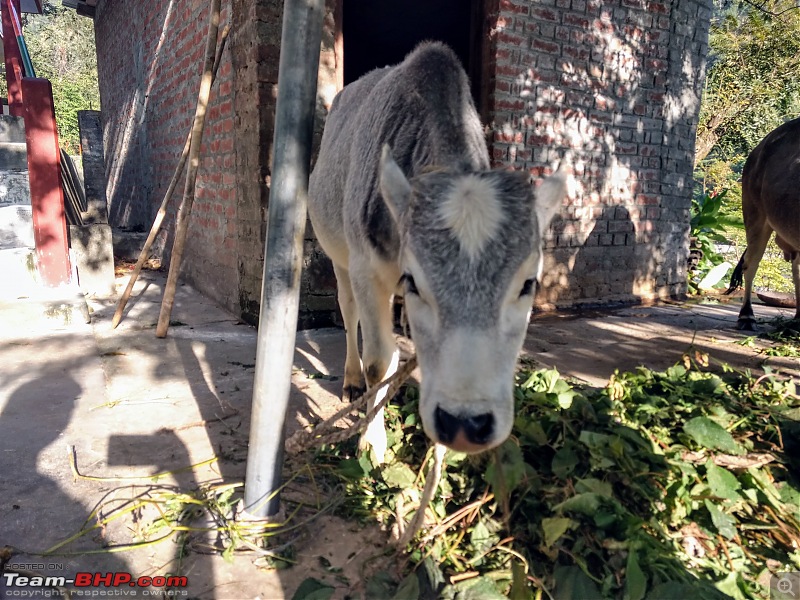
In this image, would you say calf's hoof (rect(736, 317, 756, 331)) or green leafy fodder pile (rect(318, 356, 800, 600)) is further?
calf's hoof (rect(736, 317, 756, 331))

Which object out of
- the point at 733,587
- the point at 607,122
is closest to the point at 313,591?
the point at 733,587

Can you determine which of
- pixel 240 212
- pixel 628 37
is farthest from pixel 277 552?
pixel 628 37

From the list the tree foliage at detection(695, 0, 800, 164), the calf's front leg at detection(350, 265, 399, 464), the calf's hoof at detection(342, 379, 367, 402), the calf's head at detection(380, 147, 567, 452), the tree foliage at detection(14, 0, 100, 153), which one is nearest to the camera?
the calf's head at detection(380, 147, 567, 452)

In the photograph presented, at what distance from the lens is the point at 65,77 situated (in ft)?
112

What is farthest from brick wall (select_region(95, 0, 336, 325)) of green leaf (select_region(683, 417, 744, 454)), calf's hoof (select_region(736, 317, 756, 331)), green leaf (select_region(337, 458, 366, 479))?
calf's hoof (select_region(736, 317, 756, 331))

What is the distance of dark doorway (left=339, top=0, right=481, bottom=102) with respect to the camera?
716cm

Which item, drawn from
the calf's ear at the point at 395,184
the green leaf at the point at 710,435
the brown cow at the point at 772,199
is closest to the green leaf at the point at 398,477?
the calf's ear at the point at 395,184

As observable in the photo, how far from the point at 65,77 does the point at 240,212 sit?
1441 inches

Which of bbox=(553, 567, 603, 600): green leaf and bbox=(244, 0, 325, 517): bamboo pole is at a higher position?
bbox=(244, 0, 325, 517): bamboo pole

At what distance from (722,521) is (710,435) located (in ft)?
1.53

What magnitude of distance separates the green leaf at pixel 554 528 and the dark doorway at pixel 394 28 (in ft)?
19.8

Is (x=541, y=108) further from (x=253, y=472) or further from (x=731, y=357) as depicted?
(x=253, y=472)

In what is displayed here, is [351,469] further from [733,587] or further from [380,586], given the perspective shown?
[733,587]

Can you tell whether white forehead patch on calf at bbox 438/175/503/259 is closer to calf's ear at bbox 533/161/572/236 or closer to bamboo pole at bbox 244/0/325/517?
calf's ear at bbox 533/161/572/236
